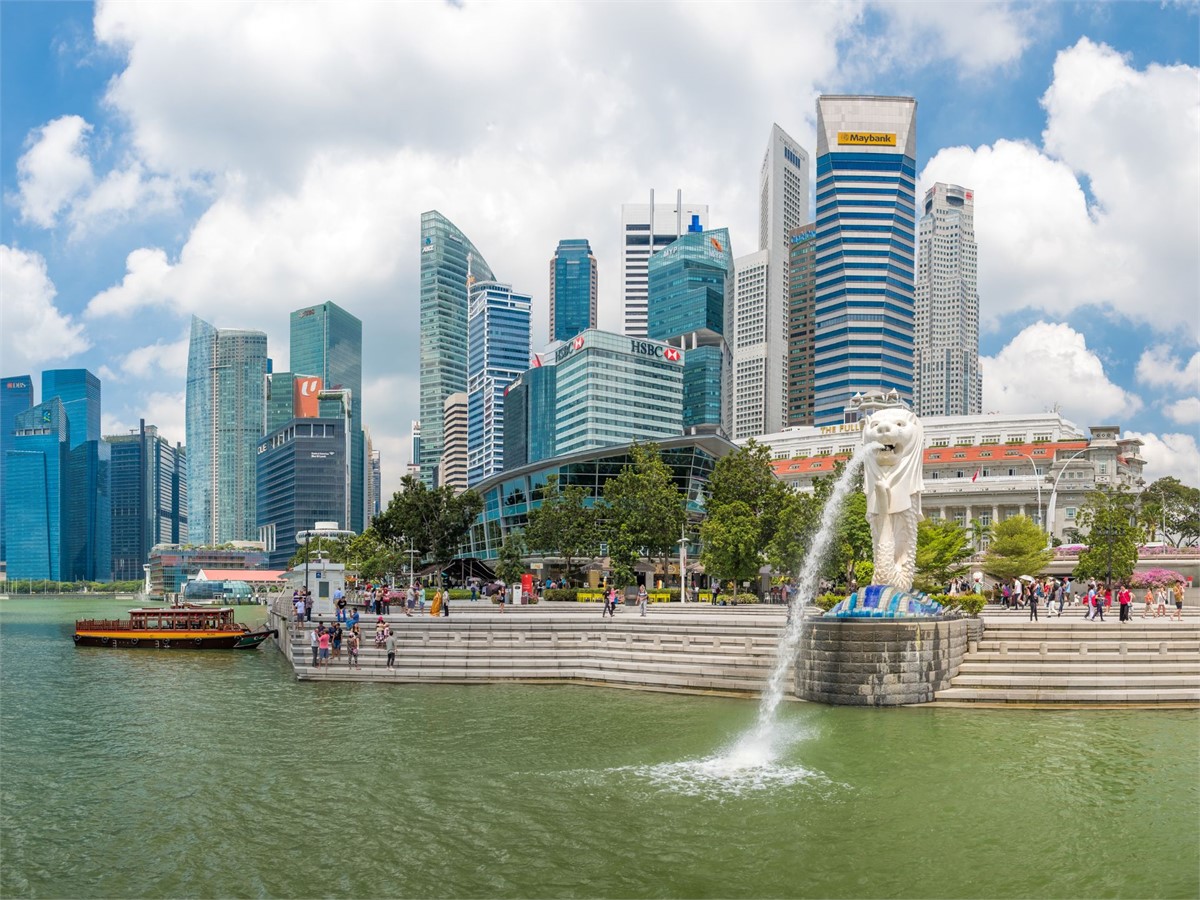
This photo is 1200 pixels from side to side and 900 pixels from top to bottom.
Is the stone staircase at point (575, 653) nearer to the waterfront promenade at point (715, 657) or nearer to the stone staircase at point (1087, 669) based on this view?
the waterfront promenade at point (715, 657)

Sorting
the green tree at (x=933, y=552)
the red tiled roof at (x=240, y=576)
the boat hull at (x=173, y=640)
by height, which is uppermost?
the green tree at (x=933, y=552)

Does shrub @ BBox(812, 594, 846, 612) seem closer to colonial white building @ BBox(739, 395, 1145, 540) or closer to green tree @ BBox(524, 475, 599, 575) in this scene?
green tree @ BBox(524, 475, 599, 575)

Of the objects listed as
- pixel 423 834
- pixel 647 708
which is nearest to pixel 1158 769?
pixel 647 708

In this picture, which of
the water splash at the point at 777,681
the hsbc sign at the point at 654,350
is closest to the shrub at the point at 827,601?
the water splash at the point at 777,681

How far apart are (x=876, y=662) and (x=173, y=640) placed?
4259 centimetres

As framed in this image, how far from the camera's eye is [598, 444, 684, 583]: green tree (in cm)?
5728

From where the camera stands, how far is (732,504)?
53.8 m

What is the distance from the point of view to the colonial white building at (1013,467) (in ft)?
330

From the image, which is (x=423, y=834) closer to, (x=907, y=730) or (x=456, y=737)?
(x=456, y=737)

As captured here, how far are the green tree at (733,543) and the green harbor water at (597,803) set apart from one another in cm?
2337

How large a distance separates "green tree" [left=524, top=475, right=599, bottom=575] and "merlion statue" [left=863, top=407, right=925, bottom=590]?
32.4 metres

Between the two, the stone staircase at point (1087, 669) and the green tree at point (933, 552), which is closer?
the stone staircase at point (1087, 669)

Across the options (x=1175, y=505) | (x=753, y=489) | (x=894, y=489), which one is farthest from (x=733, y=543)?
(x=1175, y=505)

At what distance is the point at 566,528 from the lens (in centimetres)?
6191
